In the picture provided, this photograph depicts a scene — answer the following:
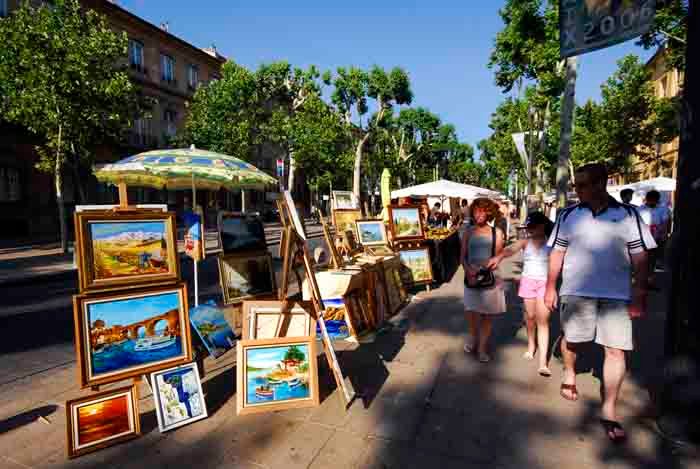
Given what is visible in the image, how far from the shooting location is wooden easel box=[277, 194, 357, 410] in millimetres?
3283

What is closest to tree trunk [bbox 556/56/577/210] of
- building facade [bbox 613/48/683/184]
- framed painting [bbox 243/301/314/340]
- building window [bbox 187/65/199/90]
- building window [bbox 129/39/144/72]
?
framed painting [bbox 243/301/314/340]

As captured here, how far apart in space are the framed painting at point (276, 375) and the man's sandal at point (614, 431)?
212 cm

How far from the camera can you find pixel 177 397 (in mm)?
3113

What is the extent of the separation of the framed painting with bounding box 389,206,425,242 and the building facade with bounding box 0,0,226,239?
1172 cm

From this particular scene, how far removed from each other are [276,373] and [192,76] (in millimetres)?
36901

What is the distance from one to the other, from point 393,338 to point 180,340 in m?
2.69

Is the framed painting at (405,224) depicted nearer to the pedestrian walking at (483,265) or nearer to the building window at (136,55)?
the pedestrian walking at (483,265)

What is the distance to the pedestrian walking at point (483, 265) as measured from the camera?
4074 mm

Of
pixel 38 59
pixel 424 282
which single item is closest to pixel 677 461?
pixel 424 282

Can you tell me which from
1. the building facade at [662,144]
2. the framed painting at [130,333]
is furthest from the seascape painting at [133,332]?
the building facade at [662,144]

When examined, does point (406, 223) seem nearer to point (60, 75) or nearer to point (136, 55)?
point (60, 75)

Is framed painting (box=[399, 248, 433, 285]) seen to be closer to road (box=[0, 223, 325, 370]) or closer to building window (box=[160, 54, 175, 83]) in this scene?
road (box=[0, 223, 325, 370])

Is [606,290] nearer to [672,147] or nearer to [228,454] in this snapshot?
[228,454]

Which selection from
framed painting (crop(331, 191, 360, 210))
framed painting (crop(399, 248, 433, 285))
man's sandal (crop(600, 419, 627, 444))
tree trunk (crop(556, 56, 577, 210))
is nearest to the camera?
man's sandal (crop(600, 419, 627, 444))
